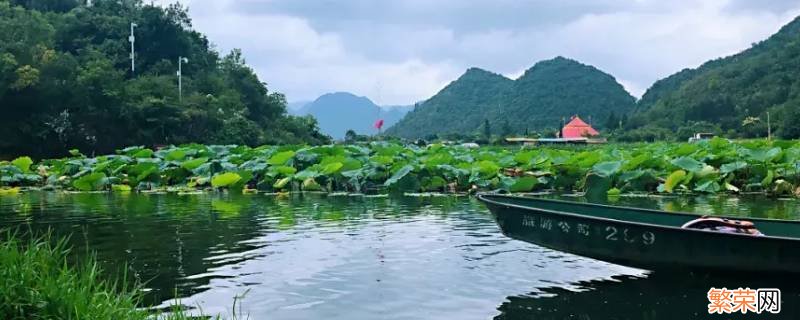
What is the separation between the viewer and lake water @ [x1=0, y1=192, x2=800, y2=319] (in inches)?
192

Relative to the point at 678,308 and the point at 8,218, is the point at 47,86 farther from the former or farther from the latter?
the point at 678,308

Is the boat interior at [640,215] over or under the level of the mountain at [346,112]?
under

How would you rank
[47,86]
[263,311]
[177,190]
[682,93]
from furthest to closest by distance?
1. [682,93]
2. [47,86]
3. [177,190]
4. [263,311]

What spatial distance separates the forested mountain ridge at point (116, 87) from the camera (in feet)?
81.7

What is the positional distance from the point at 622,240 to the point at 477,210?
5.07 metres

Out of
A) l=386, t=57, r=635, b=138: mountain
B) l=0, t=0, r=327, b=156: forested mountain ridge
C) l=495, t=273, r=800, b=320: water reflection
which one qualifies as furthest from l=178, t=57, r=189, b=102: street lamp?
l=386, t=57, r=635, b=138: mountain

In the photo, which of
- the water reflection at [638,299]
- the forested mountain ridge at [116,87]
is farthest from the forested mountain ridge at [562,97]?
the water reflection at [638,299]

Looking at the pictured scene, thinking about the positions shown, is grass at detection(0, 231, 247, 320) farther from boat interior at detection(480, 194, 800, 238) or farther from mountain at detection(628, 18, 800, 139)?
mountain at detection(628, 18, 800, 139)

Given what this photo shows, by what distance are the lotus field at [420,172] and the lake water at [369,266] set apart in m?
1.35

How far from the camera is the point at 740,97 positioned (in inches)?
1839

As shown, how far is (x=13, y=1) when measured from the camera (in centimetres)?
3728

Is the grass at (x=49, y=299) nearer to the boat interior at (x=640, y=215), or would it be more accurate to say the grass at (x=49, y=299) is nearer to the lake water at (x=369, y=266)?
the lake water at (x=369, y=266)

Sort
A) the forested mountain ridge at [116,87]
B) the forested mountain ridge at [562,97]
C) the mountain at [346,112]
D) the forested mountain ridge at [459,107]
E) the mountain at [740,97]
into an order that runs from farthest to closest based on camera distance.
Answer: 1. the mountain at [346,112]
2. the forested mountain ridge at [459,107]
3. the forested mountain ridge at [562,97]
4. the mountain at [740,97]
5. the forested mountain ridge at [116,87]

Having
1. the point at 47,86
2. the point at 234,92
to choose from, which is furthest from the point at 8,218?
the point at 234,92
